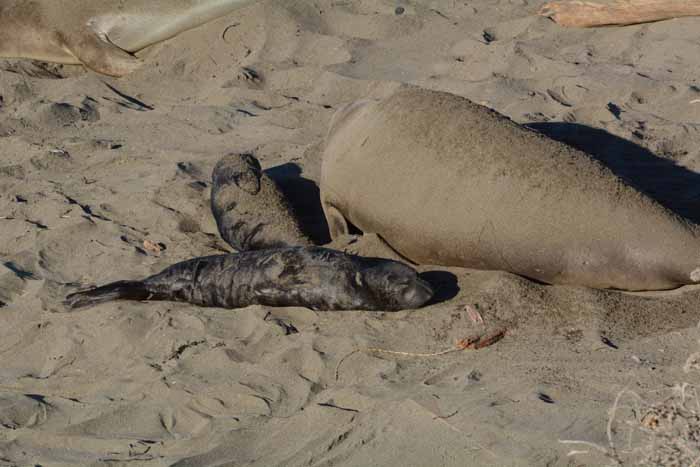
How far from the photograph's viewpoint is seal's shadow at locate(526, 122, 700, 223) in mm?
4961

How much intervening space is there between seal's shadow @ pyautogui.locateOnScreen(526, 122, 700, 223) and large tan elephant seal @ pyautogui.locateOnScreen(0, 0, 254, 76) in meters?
3.22

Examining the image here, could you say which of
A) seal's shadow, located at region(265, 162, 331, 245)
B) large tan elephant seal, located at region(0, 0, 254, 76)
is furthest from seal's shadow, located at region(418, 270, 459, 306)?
large tan elephant seal, located at region(0, 0, 254, 76)

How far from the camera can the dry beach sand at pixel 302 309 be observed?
334cm

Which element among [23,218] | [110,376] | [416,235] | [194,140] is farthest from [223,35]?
[110,376]

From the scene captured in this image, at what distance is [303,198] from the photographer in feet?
18.7

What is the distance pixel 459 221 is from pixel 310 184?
1515 mm

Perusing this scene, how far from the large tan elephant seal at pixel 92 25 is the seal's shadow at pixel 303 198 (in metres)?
2.51

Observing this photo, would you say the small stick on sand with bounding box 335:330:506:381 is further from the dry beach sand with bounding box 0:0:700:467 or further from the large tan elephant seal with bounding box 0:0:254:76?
the large tan elephant seal with bounding box 0:0:254:76

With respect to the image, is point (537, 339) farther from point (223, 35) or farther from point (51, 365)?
point (223, 35)

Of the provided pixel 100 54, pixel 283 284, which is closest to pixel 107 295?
pixel 283 284

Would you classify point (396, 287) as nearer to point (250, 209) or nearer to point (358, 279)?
point (358, 279)

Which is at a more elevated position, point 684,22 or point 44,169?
point 684,22

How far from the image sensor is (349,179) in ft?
16.3

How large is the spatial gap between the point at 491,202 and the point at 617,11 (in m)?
3.33
